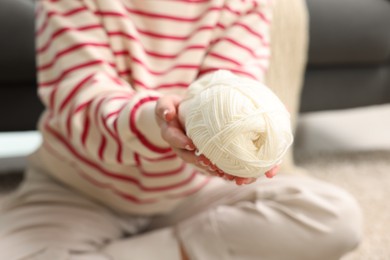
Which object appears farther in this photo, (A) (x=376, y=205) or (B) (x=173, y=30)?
(A) (x=376, y=205)

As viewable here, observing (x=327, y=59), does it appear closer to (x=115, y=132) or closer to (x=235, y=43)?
(x=235, y=43)

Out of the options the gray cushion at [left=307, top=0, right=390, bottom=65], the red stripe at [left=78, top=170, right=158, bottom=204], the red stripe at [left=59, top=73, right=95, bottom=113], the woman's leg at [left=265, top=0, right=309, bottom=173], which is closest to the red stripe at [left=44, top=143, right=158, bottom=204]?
the red stripe at [left=78, top=170, right=158, bottom=204]

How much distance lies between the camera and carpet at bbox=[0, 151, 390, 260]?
92cm

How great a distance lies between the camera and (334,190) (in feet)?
2.61

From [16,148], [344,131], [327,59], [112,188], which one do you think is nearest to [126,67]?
[112,188]

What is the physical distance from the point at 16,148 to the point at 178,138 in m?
0.85

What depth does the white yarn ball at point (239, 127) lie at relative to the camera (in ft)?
1.61

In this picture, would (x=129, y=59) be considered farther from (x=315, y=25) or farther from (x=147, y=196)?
(x=315, y=25)

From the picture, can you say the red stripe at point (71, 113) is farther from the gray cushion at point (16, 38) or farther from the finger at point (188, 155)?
the gray cushion at point (16, 38)

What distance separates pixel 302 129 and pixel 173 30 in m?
0.77

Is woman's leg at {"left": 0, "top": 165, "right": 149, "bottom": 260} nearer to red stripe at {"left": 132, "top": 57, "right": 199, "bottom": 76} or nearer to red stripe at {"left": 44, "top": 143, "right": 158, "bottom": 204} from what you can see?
red stripe at {"left": 44, "top": 143, "right": 158, "bottom": 204}

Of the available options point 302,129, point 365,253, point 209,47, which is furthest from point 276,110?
point 302,129

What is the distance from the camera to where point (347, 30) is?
1124mm

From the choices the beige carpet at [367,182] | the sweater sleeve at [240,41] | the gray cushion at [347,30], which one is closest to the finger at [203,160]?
the sweater sleeve at [240,41]
